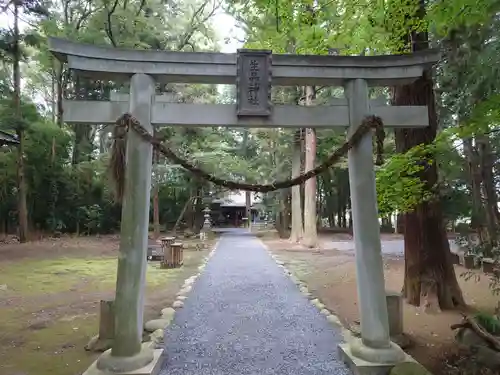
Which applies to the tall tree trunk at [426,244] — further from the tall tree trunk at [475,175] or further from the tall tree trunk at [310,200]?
the tall tree trunk at [310,200]

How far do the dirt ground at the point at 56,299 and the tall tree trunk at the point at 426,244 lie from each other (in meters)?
4.69

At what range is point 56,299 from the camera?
798 cm

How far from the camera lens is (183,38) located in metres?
19.4

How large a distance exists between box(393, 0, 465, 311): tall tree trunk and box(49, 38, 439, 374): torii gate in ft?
8.62

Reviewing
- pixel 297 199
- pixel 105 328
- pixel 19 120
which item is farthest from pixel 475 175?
pixel 19 120

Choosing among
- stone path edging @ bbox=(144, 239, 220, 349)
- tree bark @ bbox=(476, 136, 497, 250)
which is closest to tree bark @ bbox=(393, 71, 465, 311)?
stone path edging @ bbox=(144, 239, 220, 349)

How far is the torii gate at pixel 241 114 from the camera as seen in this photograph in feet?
13.6

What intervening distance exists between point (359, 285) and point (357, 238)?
0.54m

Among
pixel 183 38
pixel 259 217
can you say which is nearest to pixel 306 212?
pixel 183 38

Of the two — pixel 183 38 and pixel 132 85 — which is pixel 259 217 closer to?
pixel 183 38

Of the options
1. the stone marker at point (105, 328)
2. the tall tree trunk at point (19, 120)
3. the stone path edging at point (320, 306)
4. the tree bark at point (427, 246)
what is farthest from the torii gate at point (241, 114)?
the tall tree trunk at point (19, 120)

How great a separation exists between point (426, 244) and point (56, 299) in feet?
24.1

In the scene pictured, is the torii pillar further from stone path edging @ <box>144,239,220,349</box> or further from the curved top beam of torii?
stone path edging @ <box>144,239,220,349</box>

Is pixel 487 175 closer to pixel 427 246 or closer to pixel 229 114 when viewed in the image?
pixel 427 246
